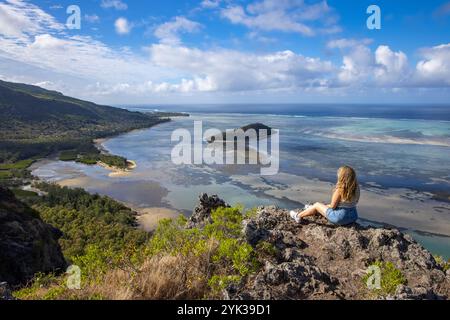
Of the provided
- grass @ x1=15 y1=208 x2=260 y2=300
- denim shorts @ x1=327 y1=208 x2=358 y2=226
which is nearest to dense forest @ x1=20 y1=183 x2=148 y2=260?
grass @ x1=15 y1=208 x2=260 y2=300

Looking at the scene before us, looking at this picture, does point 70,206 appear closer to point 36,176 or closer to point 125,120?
point 36,176

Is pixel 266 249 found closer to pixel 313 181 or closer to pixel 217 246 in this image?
pixel 217 246

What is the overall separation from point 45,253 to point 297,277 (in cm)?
2234

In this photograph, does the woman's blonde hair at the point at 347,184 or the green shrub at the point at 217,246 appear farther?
Answer: the woman's blonde hair at the point at 347,184

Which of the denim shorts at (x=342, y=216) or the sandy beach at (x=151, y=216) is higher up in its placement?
the denim shorts at (x=342, y=216)

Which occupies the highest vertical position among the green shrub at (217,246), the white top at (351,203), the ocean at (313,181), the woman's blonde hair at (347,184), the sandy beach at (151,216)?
the woman's blonde hair at (347,184)

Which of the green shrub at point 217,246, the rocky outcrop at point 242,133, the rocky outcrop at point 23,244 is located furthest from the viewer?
the rocky outcrop at point 242,133

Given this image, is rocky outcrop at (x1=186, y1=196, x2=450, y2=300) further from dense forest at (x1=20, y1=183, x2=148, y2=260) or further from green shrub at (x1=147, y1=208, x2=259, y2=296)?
dense forest at (x1=20, y1=183, x2=148, y2=260)

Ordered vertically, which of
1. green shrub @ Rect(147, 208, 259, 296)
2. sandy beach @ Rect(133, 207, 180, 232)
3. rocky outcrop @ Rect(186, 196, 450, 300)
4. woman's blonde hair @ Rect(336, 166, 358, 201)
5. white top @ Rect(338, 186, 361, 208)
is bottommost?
sandy beach @ Rect(133, 207, 180, 232)

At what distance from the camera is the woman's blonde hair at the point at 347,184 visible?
8.70m

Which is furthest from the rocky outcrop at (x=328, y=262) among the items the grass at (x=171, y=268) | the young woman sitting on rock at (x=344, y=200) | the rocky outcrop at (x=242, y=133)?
the rocky outcrop at (x=242, y=133)

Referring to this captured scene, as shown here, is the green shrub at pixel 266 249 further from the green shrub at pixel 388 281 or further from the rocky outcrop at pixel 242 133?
the rocky outcrop at pixel 242 133

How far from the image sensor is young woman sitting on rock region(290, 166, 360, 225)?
343 inches
